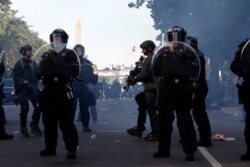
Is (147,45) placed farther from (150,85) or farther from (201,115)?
(201,115)

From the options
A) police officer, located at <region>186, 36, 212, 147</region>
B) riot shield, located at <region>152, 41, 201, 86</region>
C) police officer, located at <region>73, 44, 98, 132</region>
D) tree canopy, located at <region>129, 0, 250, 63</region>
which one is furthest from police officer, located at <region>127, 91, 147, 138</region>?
tree canopy, located at <region>129, 0, 250, 63</region>

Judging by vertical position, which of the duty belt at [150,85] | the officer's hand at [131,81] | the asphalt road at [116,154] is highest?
the officer's hand at [131,81]

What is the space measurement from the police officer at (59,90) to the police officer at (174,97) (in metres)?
1.24

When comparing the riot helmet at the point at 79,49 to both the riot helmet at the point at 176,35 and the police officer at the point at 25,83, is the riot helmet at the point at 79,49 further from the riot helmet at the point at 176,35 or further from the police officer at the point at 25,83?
the riot helmet at the point at 176,35

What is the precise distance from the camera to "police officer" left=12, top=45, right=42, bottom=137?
12852mm

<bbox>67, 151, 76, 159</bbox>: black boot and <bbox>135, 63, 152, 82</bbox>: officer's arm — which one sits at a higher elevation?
<bbox>135, 63, 152, 82</bbox>: officer's arm

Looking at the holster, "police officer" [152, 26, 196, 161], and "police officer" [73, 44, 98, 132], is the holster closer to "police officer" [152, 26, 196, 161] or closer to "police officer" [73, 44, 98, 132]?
"police officer" [152, 26, 196, 161]

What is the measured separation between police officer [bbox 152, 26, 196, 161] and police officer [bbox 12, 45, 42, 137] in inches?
170

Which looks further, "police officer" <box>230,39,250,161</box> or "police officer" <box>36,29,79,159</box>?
"police officer" <box>36,29,79,159</box>

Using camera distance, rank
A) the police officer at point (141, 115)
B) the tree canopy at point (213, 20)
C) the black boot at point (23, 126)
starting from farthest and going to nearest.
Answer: the tree canopy at point (213, 20)
the black boot at point (23, 126)
the police officer at point (141, 115)

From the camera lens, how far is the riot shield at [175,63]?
9059 mm

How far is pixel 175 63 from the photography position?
9.05 m

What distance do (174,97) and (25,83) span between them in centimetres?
471

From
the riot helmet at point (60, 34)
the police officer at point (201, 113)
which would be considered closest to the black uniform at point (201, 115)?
the police officer at point (201, 113)
